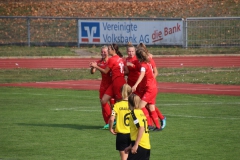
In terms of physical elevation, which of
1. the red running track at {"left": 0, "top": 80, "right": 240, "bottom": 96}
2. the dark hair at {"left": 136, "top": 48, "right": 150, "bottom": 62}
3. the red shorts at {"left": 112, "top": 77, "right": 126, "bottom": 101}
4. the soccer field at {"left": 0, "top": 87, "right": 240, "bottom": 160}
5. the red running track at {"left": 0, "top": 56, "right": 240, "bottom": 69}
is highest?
the dark hair at {"left": 136, "top": 48, "right": 150, "bottom": 62}

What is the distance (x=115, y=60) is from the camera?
15.4 m

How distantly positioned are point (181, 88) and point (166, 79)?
3.21m

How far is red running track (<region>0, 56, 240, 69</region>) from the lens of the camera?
34531 millimetres

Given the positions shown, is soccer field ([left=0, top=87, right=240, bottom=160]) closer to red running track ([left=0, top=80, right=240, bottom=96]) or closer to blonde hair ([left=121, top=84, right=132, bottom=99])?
red running track ([left=0, top=80, right=240, bottom=96])

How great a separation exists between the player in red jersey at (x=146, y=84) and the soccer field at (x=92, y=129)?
67 cm

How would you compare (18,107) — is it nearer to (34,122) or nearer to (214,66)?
(34,122)

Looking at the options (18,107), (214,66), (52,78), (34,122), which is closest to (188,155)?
(34,122)

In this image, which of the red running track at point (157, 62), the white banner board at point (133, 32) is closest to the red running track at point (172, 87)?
the red running track at point (157, 62)

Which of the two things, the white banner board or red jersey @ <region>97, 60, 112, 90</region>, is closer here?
red jersey @ <region>97, 60, 112, 90</region>

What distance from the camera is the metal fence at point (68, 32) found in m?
39.4

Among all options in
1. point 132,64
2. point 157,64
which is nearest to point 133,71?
point 132,64

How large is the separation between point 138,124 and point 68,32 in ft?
119

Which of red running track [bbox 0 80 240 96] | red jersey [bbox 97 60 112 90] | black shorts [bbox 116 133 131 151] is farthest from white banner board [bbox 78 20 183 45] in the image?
black shorts [bbox 116 133 131 151]

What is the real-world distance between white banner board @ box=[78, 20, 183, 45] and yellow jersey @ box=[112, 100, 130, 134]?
2939 centimetres
